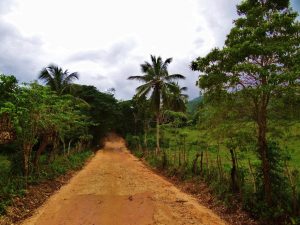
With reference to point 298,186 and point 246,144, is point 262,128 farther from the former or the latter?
point 298,186

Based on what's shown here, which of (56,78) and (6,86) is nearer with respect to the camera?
(6,86)

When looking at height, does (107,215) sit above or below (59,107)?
below

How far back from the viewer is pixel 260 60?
11125 millimetres

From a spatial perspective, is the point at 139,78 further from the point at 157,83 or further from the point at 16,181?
the point at 16,181

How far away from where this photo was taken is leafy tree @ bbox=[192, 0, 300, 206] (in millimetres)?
9922

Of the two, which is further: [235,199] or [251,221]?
[235,199]

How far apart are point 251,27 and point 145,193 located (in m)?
8.49

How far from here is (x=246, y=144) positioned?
12.1m

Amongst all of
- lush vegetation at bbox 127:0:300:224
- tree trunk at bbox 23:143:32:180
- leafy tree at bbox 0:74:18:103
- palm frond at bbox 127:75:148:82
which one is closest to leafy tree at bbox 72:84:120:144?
palm frond at bbox 127:75:148:82

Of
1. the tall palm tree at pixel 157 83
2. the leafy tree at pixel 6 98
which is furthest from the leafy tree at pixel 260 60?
the tall palm tree at pixel 157 83

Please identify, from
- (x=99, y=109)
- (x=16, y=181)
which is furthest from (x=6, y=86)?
(x=99, y=109)

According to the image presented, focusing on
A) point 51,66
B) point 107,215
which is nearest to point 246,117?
point 107,215

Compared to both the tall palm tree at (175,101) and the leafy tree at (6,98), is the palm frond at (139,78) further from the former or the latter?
the leafy tree at (6,98)

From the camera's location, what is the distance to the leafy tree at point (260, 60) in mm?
9922
